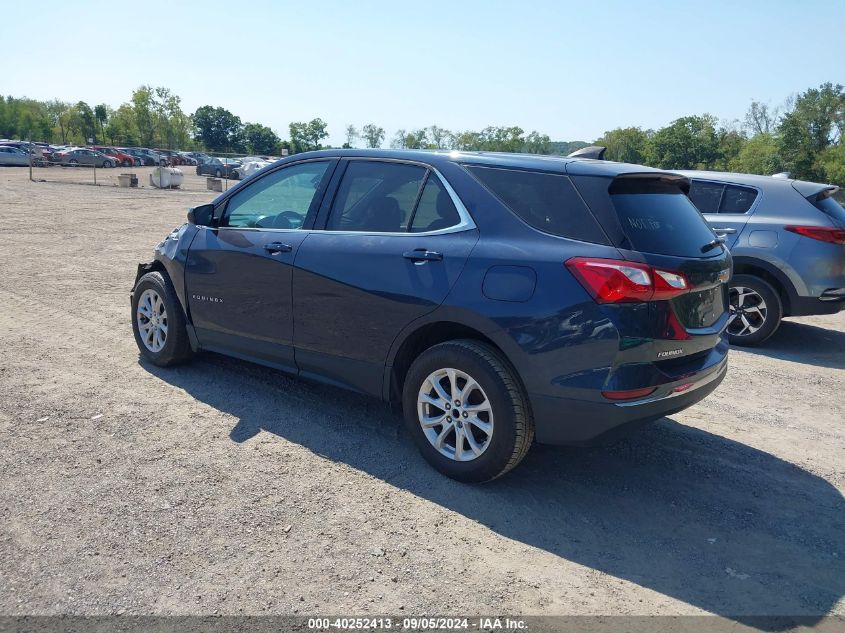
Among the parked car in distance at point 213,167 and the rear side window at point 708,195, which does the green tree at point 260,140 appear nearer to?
the parked car in distance at point 213,167

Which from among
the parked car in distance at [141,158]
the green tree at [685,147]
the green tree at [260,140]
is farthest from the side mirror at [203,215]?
the green tree at [260,140]

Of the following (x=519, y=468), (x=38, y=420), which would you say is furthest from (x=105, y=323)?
(x=519, y=468)

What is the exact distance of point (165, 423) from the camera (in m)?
4.66

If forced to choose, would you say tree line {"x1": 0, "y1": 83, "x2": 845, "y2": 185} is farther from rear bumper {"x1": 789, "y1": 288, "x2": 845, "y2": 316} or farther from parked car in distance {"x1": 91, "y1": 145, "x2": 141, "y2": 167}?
rear bumper {"x1": 789, "y1": 288, "x2": 845, "y2": 316}

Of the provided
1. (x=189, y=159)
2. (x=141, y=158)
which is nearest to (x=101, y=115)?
(x=189, y=159)

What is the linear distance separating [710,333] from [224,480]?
2869 millimetres

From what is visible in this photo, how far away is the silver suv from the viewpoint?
714cm

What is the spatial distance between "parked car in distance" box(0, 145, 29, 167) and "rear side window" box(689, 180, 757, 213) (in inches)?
2135

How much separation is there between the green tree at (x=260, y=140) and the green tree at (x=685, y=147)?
54423 mm

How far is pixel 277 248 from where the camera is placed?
4742 millimetres

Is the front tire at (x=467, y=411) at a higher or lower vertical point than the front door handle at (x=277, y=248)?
lower

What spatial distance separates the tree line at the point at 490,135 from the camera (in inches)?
2510

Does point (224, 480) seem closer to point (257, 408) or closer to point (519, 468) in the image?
point (257, 408)

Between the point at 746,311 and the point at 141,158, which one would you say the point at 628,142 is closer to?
the point at 141,158
